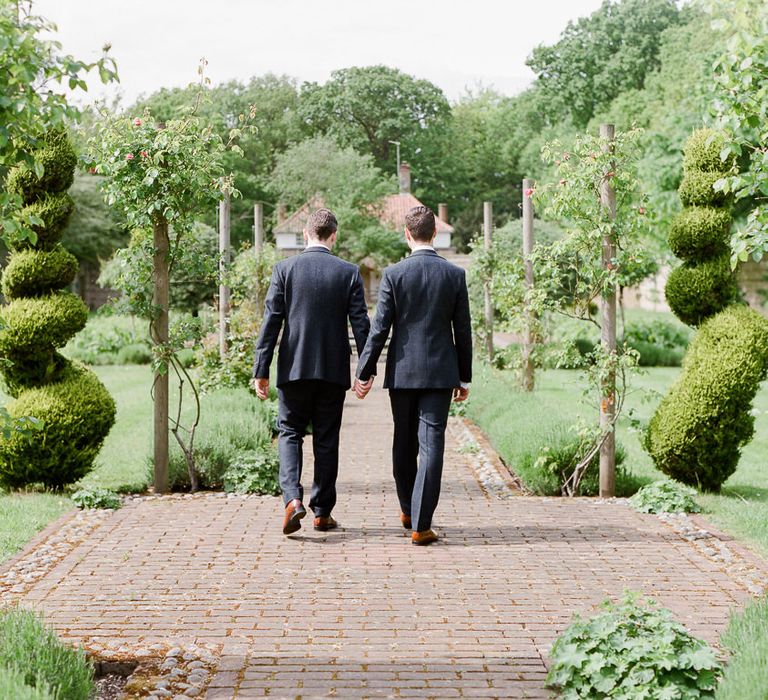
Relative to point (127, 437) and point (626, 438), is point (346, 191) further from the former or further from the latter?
point (127, 437)

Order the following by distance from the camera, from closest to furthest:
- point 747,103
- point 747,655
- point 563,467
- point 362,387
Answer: point 747,655
point 747,103
point 362,387
point 563,467

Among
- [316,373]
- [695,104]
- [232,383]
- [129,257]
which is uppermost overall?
[695,104]

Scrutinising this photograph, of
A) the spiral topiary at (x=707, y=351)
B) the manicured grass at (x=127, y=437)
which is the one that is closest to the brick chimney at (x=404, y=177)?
the manicured grass at (x=127, y=437)

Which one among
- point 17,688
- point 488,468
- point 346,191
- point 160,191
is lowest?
point 488,468

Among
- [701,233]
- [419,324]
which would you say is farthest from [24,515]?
[701,233]

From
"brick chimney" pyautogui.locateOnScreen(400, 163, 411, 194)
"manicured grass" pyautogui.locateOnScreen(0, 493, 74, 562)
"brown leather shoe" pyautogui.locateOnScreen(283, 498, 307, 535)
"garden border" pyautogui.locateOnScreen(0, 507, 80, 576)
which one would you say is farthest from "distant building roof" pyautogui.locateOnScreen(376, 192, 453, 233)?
"brown leather shoe" pyautogui.locateOnScreen(283, 498, 307, 535)

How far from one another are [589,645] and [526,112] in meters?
65.6

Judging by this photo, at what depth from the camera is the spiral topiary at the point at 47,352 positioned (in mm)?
8562

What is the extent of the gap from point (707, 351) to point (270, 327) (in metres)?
3.74

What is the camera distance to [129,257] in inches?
356

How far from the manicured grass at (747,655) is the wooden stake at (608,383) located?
433 centimetres

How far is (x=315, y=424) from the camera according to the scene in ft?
23.8

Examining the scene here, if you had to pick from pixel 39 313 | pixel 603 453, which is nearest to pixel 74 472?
pixel 39 313

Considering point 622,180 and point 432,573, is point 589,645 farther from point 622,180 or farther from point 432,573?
point 622,180
